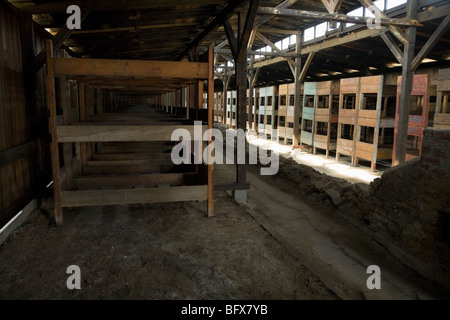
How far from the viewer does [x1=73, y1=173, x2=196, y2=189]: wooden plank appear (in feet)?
18.5

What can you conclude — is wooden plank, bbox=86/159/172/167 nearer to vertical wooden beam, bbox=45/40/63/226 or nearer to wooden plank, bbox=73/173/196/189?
wooden plank, bbox=73/173/196/189

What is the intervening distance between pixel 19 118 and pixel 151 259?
3166 millimetres

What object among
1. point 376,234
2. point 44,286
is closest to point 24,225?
point 44,286

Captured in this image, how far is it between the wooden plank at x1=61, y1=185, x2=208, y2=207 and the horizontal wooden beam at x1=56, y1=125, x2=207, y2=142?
0.80 metres

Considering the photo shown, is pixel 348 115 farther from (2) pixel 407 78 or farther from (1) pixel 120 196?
(1) pixel 120 196

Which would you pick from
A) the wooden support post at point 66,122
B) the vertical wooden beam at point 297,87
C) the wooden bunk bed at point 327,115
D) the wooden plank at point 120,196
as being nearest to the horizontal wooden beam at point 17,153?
the wooden support post at point 66,122

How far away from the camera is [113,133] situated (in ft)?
14.8

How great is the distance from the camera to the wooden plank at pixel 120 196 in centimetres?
461

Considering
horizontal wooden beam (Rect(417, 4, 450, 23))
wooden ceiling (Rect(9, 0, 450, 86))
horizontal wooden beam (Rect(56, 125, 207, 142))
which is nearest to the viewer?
horizontal wooden beam (Rect(56, 125, 207, 142))

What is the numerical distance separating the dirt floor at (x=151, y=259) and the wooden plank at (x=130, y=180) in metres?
0.58

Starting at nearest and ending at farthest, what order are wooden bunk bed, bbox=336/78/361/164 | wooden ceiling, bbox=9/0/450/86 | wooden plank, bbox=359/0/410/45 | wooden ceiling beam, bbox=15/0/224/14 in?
wooden ceiling beam, bbox=15/0/224/14 → wooden ceiling, bbox=9/0/450/86 → wooden plank, bbox=359/0/410/45 → wooden bunk bed, bbox=336/78/361/164

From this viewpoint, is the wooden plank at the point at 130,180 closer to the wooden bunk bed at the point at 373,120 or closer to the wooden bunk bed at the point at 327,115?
the wooden bunk bed at the point at 373,120

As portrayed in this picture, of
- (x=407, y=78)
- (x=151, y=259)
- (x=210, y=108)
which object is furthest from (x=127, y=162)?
(x=407, y=78)

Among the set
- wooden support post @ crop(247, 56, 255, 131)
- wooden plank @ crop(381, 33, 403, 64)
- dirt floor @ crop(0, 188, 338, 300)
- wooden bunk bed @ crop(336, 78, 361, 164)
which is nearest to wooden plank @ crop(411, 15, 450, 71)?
wooden plank @ crop(381, 33, 403, 64)
